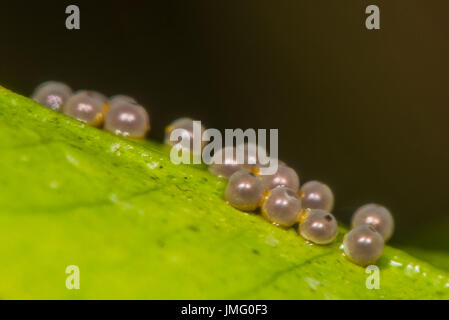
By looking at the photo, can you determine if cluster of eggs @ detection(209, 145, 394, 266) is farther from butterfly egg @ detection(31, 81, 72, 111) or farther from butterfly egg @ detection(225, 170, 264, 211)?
butterfly egg @ detection(31, 81, 72, 111)

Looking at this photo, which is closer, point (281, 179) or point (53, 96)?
point (281, 179)

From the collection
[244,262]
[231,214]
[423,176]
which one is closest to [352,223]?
[231,214]

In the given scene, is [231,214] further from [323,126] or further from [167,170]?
[323,126]

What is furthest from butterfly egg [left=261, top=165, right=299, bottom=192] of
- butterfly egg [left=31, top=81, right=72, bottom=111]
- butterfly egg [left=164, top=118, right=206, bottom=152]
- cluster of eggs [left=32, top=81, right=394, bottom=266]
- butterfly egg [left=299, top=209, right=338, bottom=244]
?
butterfly egg [left=31, top=81, right=72, bottom=111]

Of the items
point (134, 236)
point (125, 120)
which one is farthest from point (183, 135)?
point (134, 236)

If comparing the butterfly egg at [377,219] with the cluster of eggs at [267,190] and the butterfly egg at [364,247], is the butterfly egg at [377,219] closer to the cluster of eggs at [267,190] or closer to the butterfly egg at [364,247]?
the cluster of eggs at [267,190]

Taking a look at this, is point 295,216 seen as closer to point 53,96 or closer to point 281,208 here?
point 281,208

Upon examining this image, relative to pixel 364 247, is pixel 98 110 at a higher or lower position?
higher
